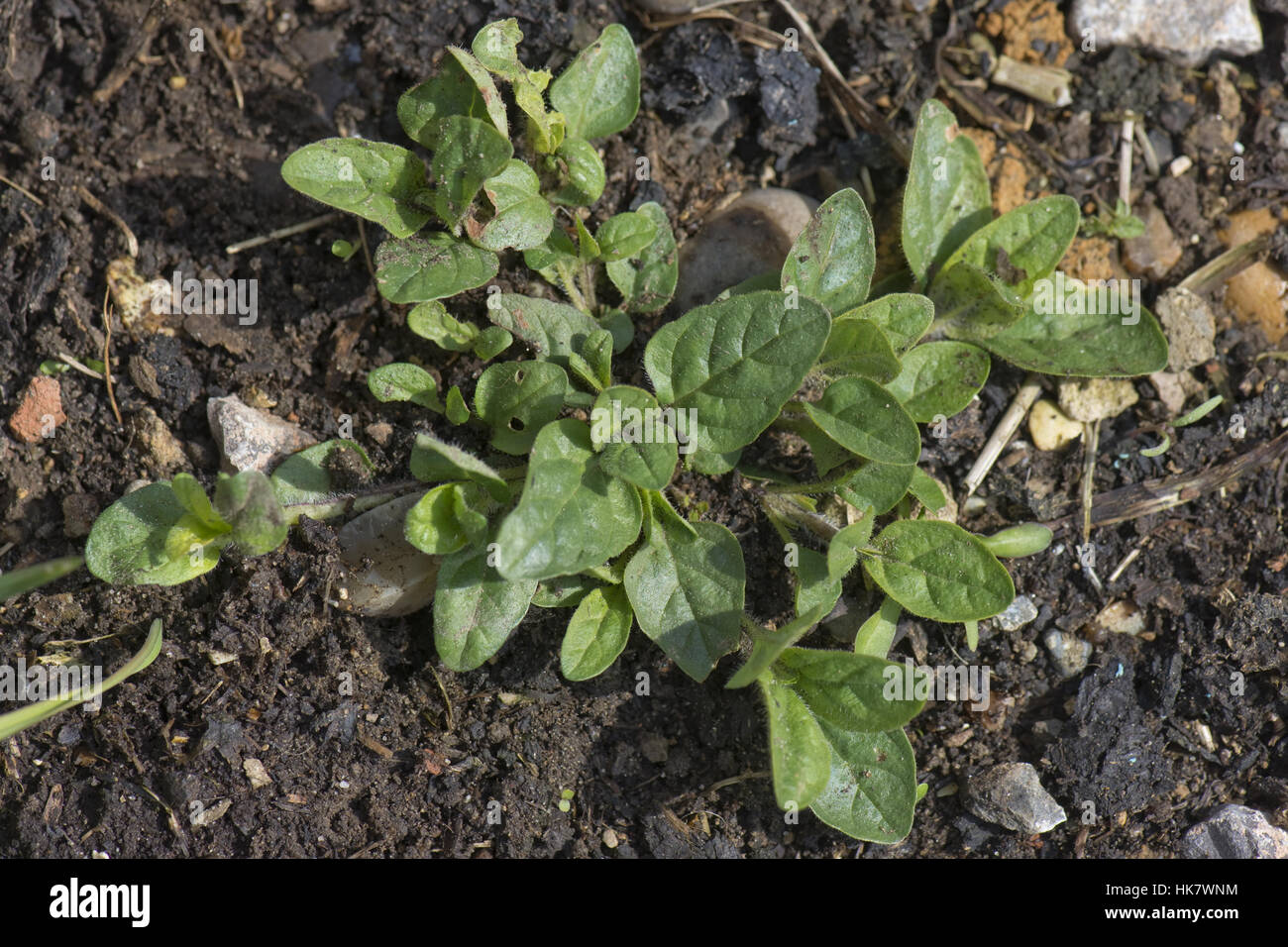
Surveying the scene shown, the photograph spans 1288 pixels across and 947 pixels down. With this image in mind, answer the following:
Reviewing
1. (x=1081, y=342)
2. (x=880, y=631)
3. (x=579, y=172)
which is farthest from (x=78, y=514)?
(x=1081, y=342)

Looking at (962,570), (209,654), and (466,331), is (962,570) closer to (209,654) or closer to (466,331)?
(466,331)

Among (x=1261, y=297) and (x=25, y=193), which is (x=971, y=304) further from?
(x=25, y=193)

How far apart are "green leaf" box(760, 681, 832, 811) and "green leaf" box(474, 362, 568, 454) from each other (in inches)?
38.3

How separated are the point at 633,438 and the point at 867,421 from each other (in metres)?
0.64

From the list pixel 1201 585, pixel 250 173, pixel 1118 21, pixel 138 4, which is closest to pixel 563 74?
pixel 250 173

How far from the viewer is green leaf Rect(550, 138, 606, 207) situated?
2924 millimetres

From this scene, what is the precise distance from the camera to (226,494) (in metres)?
2.54

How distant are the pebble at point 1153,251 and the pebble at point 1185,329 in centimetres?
12

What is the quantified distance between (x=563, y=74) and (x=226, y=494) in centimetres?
158

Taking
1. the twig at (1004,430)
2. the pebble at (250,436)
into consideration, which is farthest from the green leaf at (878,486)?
the pebble at (250,436)

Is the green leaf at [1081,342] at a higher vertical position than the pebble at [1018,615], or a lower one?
higher

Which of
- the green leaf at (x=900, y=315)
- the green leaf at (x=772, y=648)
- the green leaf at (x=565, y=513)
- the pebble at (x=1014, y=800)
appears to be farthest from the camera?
the pebble at (x=1014, y=800)

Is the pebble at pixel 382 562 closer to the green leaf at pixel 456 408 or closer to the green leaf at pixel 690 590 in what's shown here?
the green leaf at pixel 456 408

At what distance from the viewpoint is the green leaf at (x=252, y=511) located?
2.52 meters
